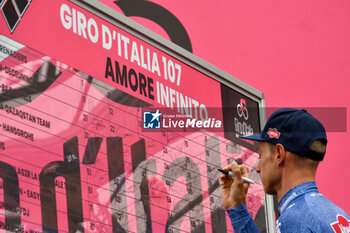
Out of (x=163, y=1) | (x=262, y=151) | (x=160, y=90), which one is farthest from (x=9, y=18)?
(x=163, y=1)

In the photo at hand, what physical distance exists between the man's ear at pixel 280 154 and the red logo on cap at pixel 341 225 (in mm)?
172

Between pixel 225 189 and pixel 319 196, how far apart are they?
0.94ft

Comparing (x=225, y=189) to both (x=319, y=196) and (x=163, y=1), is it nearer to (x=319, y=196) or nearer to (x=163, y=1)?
(x=319, y=196)

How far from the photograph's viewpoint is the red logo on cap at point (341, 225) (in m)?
0.89

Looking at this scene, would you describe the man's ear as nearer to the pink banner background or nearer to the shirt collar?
the shirt collar

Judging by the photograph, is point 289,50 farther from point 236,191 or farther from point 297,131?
point 297,131

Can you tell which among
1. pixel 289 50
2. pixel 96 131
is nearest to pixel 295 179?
pixel 96 131

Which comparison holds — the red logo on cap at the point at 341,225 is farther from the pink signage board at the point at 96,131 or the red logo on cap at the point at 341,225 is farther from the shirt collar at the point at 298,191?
the pink signage board at the point at 96,131

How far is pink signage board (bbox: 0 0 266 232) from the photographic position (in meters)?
0.94

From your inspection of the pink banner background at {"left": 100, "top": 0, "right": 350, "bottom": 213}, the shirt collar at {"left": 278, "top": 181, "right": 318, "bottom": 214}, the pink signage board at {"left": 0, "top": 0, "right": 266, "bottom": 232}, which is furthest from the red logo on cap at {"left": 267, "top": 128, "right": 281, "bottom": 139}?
the pink banner background at {"left": 100, "top": 0, "right": 350, "bottom": 213}

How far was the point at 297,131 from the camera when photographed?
1011 millimetres

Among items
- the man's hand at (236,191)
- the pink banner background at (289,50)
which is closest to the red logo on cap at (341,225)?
the man's hand at (236,191)

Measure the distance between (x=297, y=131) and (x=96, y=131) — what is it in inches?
14.7

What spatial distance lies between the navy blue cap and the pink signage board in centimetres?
28
